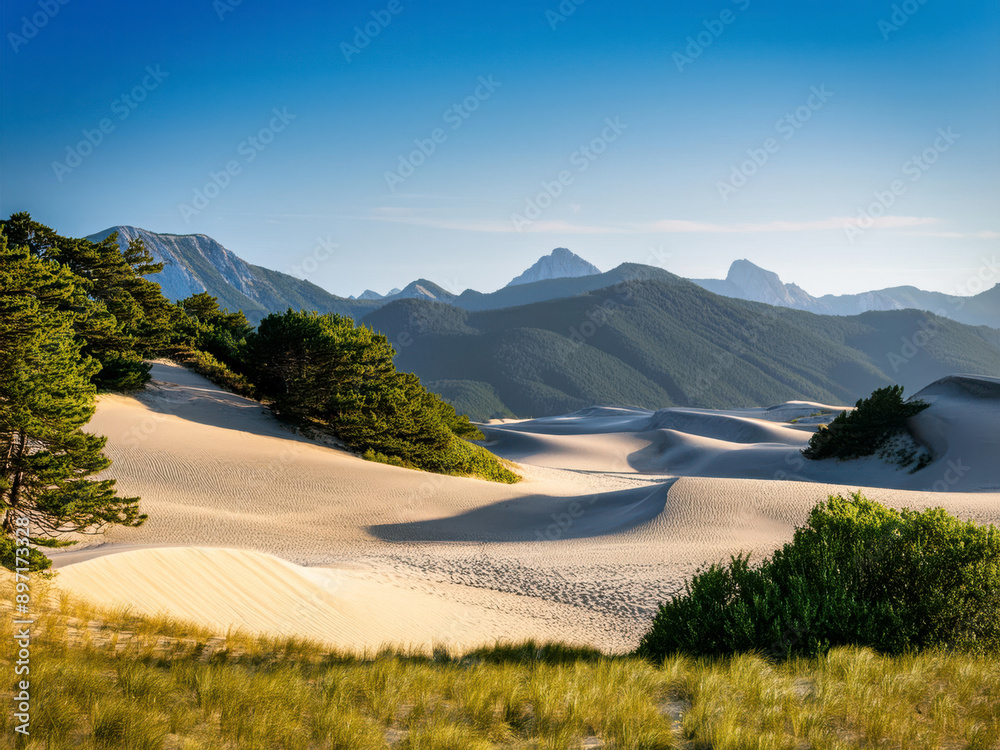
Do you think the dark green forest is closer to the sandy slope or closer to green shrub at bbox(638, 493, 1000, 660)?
the sandy slope

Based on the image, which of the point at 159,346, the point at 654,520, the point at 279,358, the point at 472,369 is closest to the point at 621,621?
the point at 654,520

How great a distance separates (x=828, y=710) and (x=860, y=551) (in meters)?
2.42

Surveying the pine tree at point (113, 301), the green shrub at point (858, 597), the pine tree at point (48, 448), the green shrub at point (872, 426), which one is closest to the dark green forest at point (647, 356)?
the pine tree at point (113, 301)

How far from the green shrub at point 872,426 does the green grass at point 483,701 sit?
22556 mm

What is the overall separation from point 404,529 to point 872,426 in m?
20.6

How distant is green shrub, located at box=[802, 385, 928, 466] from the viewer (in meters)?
24.4

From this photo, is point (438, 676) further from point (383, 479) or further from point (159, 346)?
point (159, 346)

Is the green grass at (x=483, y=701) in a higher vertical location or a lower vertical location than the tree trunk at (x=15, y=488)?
lower

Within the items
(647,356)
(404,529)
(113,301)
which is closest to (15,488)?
(404,529)

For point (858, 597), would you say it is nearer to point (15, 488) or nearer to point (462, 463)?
point (15, 488)

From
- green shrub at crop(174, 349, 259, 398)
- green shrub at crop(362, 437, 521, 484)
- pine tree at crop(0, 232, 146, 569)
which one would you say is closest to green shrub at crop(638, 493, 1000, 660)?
pine tree at crop(0, 232, 146, 569)

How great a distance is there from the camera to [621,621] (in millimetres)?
8711

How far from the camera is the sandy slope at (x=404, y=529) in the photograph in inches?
297

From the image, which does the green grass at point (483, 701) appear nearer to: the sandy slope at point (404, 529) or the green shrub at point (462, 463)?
the sandy slope at point (404, 529)
